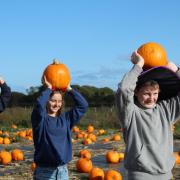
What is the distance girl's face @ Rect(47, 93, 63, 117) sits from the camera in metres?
5.12

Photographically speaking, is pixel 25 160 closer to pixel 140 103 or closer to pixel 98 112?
pixel 140 103

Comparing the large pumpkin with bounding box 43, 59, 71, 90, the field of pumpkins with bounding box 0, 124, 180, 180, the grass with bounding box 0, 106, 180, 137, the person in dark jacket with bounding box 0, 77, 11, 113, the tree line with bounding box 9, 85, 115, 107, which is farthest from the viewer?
the tree line with bounding box 9, 85, 115, 107

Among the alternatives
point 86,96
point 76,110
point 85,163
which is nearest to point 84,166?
point 85,163

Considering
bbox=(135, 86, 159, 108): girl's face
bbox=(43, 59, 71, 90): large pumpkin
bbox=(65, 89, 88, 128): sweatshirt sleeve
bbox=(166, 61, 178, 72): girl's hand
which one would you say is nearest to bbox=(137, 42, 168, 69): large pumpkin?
bbox=(166, 61, 178, 72): girl's hand

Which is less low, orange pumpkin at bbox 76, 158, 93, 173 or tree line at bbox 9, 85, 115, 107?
tree line at bbox 9, 85, 115, 107

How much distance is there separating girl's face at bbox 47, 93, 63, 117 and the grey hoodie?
1195 mm

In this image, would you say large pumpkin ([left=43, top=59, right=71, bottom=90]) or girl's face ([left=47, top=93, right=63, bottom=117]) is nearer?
girl's face ([left=47, top=93, right=63, bottom=117])

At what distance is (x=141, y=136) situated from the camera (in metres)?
4.07

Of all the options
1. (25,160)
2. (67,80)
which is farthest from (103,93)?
(67,80)

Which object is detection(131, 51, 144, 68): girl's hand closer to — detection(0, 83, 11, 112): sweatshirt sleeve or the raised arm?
the raised arm

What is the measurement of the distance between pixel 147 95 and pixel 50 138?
51.5 inches

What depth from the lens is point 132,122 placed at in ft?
13.5

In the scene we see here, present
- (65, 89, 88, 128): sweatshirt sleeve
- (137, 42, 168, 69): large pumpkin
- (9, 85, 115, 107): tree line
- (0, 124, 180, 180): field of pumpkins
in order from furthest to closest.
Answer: (9, 85, 115, 107): tree line, (0, 124, 180, 180): field of pumpkins, (65, 89, 88, 128): sweatshirt sleeve, (137, 42, 168, 69): large pumpkin

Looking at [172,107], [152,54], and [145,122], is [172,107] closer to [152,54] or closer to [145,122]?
[145,122]
